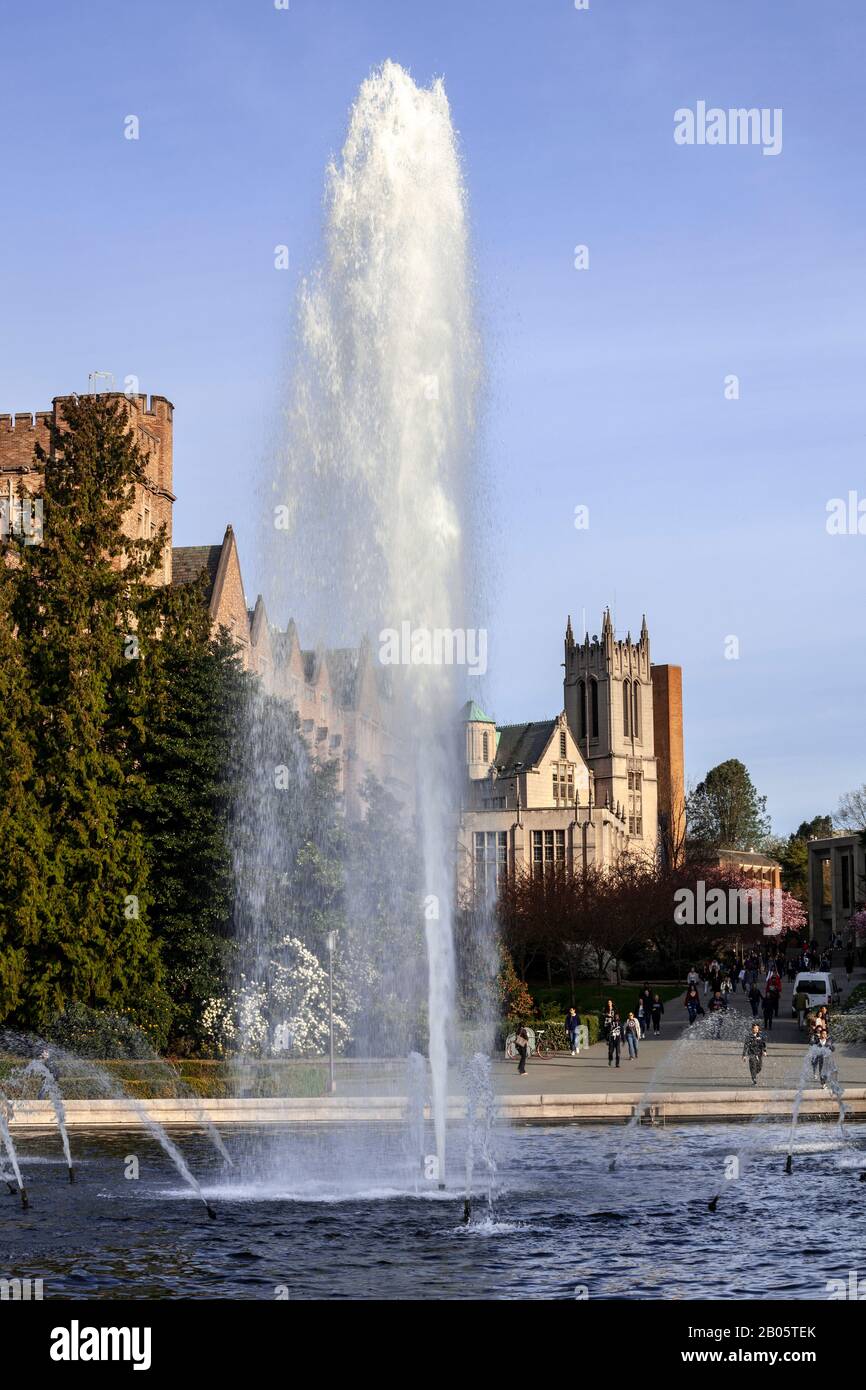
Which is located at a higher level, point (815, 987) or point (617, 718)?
point (617, 718)

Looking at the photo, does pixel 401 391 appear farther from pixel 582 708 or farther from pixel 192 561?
pixel 582 708

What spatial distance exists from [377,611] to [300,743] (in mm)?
19229

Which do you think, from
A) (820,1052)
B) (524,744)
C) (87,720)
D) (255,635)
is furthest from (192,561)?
(524,744)

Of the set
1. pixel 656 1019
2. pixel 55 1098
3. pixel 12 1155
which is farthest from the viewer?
pixel 656 1019

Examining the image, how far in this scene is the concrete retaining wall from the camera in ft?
106

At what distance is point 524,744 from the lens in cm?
15250

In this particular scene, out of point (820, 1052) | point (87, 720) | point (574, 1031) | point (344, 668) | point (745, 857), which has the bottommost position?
point (574, 1031)

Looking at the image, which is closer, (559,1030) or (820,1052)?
(820,1052)

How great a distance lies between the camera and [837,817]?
6511 inches

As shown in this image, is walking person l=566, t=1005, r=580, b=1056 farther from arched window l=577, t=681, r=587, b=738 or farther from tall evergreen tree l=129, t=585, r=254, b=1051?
arched window l=577, t=681, r=587, b=738

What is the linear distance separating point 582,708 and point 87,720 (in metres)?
128

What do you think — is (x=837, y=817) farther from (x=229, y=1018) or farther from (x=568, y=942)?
(x=229, y=1018)

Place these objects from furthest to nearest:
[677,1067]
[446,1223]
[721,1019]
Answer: [721,1019], [677,1067], [446,1223]
